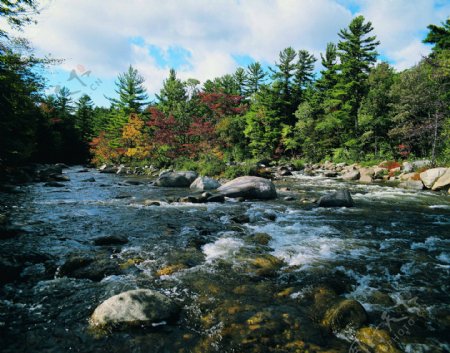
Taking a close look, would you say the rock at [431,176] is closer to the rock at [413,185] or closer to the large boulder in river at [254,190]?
the rock at [413,185]

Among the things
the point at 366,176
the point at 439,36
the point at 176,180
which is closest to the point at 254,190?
the point at 176,180

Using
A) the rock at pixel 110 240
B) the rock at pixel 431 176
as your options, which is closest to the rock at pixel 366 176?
the rock at pixel 431 176

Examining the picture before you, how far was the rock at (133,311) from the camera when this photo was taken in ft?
9.91

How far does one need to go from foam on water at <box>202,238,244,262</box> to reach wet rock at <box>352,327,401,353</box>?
8.33 ft

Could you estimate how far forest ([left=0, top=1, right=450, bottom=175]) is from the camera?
1585 cm

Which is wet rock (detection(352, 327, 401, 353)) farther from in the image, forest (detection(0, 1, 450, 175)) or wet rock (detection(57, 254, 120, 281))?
forest (detection(0, 1, 450, 175))

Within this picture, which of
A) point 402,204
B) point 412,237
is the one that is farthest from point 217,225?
point 402,204

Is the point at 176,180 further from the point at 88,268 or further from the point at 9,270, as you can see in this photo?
the point at 9,270

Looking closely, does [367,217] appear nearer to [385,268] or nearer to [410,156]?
[385,268]

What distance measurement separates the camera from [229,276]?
4230mm

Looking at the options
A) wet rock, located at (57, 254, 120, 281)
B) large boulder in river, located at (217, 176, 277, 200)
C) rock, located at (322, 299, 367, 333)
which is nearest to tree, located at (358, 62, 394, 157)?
large boulder in river, located at (217, 176, 277, 200)

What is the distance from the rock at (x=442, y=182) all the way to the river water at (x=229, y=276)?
18.7 feet

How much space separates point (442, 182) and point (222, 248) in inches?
498

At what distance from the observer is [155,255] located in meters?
5.00
